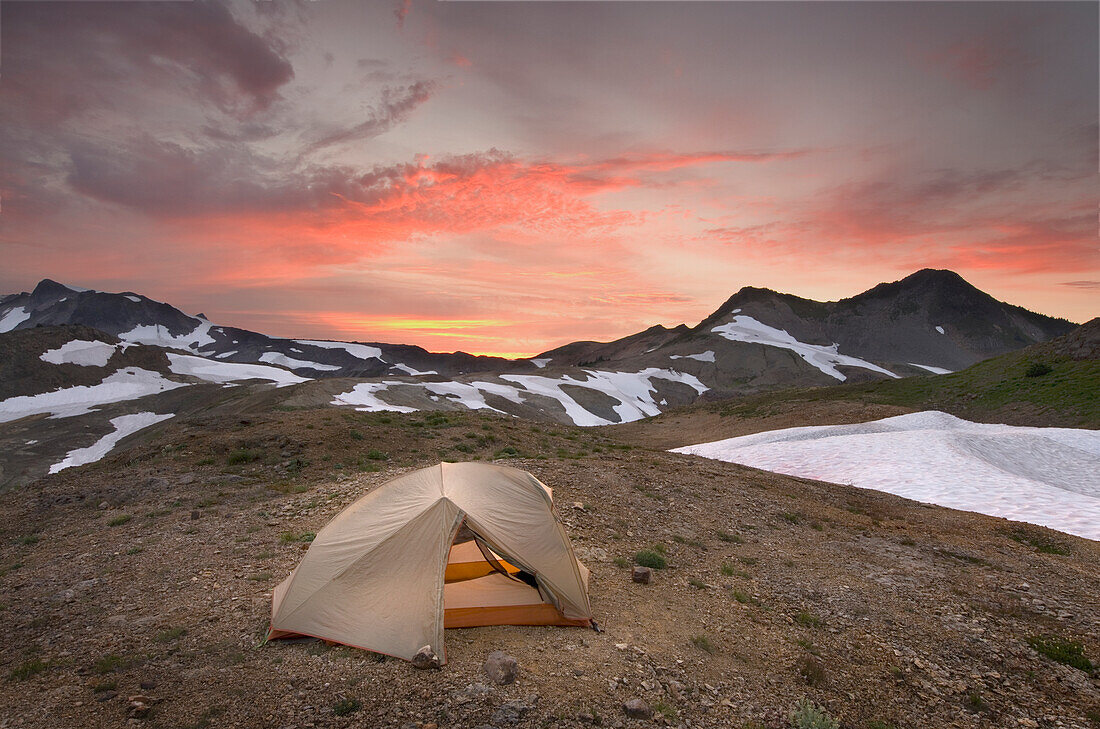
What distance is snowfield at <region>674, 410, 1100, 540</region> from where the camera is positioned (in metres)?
17.4

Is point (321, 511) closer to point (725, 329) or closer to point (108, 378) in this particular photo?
point (108, 378)

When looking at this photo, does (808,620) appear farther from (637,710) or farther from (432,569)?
(432,569)

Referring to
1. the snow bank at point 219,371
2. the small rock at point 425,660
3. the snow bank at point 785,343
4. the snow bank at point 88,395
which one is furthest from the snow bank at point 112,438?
the snow bank at point 785,343

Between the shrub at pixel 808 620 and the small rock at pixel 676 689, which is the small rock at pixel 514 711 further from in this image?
the shrub at pixel 808 620

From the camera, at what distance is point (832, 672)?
7.65 metres

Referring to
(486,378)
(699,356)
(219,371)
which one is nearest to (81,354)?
(219,371)

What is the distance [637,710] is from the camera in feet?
20.9

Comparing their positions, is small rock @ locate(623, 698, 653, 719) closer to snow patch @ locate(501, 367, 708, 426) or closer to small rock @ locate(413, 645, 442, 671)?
small rock @ locate(413, 645, 442, 671)

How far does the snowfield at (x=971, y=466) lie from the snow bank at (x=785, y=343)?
109 meters

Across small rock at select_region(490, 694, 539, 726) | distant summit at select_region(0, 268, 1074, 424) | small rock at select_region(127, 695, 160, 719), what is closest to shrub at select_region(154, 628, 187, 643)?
small rock at select_region(127, 695, 160, 719)

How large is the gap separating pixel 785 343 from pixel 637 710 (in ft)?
511

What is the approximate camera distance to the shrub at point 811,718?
629 cm

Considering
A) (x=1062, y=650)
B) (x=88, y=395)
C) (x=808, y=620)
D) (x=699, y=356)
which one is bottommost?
(x=88, y=395)

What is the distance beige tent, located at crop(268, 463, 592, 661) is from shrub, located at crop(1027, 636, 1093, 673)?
7688 millimetres
